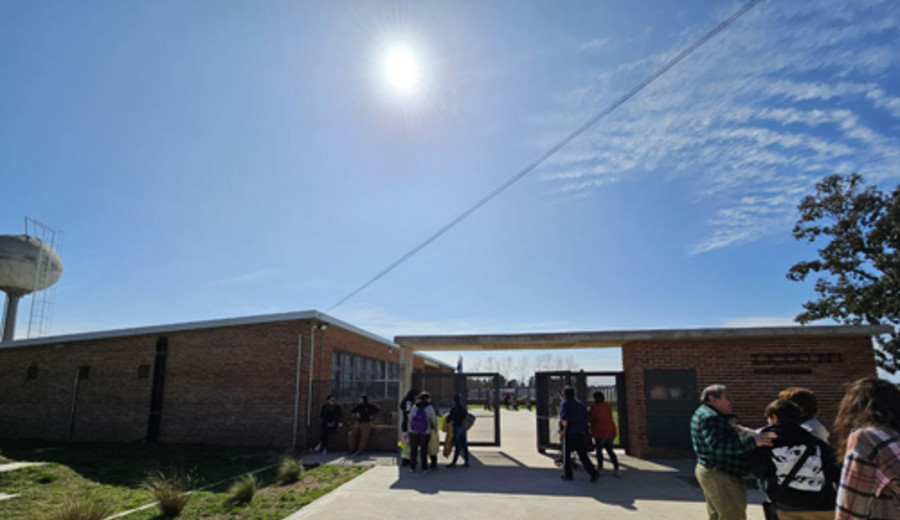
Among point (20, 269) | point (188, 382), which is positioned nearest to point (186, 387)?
point (188, 382)

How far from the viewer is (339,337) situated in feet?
55.1

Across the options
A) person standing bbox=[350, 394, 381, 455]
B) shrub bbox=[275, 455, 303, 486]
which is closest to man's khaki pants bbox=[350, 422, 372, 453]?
person standing bbox=[350, 394, 381, 455]

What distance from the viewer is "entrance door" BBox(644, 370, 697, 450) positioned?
11766 mm

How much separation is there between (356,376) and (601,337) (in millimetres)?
9995

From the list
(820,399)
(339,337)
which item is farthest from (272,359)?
(820,399)

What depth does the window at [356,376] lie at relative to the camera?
1652 centimetres

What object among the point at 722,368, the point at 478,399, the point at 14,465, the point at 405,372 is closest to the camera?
the point at 14,465

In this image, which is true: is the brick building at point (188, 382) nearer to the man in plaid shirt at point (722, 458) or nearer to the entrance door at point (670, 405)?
the entrance door at point (670, 405)

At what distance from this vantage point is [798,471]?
3.64 meters

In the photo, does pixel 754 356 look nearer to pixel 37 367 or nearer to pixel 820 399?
pixel 820 399

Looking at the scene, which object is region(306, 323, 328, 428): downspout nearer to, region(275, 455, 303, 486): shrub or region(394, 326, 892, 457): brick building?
region(275, 455, 303, 486): shrub

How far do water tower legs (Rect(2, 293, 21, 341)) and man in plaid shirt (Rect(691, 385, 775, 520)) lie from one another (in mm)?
32038

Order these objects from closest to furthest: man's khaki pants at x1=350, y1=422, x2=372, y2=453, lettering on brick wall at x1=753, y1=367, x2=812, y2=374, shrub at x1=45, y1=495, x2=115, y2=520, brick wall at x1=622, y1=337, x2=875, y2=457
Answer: shrub at x1=45, y1=495, x2=115, y2=520
brick wall at x1=622, y1=337, x2=875, y2=457
lettering on brick wall at x1=753, y1=367, x2=812, y2=374
man's khaki pants at x1=350, y1=422, x2=372, y2=453

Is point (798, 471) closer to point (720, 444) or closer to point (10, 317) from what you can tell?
point (720, 444)
